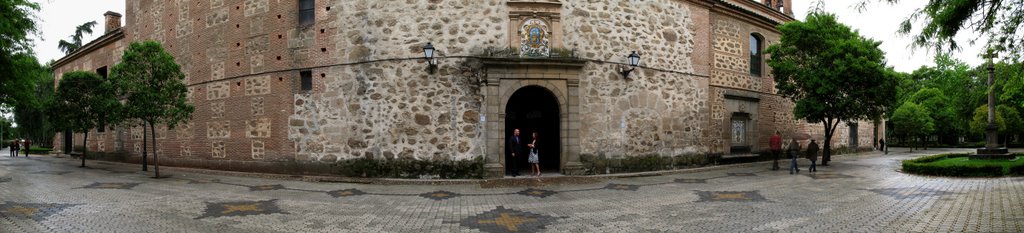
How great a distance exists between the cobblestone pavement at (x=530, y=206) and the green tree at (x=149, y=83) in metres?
2.48

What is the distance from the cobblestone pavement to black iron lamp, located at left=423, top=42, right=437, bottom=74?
11.0 ft

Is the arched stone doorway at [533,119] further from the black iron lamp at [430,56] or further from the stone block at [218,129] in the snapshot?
the stone block at [218,129]

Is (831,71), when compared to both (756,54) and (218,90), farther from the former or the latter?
(218,90)

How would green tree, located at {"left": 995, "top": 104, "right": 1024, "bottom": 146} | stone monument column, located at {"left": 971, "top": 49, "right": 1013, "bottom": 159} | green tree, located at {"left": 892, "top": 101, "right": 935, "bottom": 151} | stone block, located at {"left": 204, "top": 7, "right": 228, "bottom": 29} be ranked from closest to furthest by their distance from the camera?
stone monument column, located at {"left": 971, "top": 49, "right": 1013, "bottom": 159}
stone block, located at {"left": 204, "top": 7, "right": 228, "bottom": 29}
green tree, located at {"left": 892, "top": 101, "right": 935, "bottom": 151}
green tree, located at {"left": 995, "top": 104, "right": 1024, "bottom": 146}

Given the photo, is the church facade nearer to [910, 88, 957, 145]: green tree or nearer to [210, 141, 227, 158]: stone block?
[210, 141, 227, 158]: stone block

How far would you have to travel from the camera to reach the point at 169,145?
19125 mm

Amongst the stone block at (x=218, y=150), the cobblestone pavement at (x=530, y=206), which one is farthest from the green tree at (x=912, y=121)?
the stone block at (x=218, y=150)

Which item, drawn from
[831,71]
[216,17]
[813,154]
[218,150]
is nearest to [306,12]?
[216,17]

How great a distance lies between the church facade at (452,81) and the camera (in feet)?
44.9

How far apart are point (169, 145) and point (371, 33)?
36.7 feet

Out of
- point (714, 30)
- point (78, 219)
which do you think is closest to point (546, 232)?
point (78, 219)

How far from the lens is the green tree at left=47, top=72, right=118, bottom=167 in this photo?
1955cm

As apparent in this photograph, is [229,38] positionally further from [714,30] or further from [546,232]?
[714,30]

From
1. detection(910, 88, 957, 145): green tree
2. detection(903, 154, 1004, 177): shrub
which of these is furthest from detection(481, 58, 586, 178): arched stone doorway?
detection(910, 88, 957, 145): green tree
